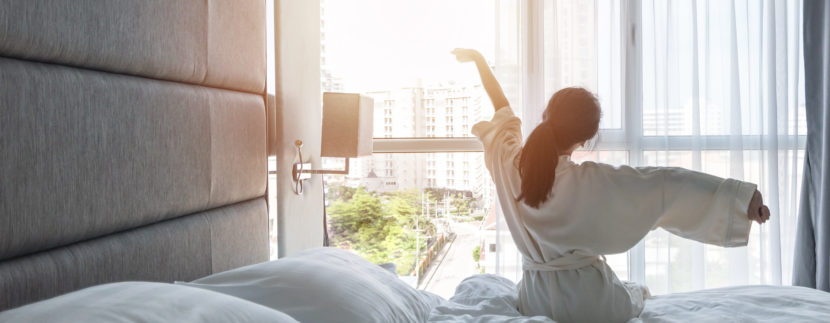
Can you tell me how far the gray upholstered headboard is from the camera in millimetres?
776

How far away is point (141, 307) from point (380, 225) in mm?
2131

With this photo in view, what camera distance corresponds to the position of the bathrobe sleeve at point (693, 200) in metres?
1.40

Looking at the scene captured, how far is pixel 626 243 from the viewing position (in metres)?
1.52

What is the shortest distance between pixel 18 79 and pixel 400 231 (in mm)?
2165

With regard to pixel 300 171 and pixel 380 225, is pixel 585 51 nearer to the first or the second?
pixel 380 225

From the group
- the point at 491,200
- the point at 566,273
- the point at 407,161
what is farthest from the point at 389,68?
the point at 566,273

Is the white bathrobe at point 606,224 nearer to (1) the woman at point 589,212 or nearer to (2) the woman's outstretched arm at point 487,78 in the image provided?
(1) the woman at point 589,212

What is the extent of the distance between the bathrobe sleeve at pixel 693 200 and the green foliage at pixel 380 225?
4.75 ft

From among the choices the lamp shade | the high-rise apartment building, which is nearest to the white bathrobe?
the lamp shade

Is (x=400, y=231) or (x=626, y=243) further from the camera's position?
(x=400, y=231)

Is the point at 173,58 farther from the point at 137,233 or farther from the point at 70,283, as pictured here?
the point at 70,283

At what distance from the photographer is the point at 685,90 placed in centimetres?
249

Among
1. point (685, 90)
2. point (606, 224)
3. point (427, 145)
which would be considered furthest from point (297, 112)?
point (685, 90)

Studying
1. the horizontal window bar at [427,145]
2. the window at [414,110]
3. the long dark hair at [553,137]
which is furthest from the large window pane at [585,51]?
the long dark hair at [553,137]
